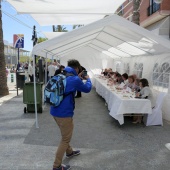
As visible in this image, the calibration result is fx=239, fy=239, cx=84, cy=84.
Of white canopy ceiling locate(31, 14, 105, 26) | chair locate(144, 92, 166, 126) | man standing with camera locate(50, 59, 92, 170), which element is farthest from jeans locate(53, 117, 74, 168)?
white canopy ceiling locate(31, 14, 105, 26)

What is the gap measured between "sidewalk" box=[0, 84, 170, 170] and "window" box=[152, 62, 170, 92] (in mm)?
1750

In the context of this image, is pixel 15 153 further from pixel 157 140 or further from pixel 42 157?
pixel 157 140

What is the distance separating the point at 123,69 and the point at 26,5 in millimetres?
8255

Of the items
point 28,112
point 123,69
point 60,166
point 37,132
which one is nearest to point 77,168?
point 60,166

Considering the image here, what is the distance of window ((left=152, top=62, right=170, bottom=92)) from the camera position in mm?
7952

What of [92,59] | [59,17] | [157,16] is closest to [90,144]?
[59,17]

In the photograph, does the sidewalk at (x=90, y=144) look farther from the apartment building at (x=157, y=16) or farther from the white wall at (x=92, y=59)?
the white wall at (x=92, y=59)

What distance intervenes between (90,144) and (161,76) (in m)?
4.30

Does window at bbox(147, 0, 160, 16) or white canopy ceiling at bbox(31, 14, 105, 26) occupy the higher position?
window at bbox(147, 0, 160, 16)

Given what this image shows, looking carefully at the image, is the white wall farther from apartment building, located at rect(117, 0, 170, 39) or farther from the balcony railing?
the balcony railing

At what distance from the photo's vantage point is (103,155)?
474 cm

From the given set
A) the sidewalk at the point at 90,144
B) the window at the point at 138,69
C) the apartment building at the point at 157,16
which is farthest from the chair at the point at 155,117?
the apartment building at the point at 157,16

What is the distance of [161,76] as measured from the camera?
8391 mm

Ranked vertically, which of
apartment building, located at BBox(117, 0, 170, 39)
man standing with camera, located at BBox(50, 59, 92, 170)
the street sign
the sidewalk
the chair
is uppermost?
apartment building, located at BBox(117, 0, 170, 39)
